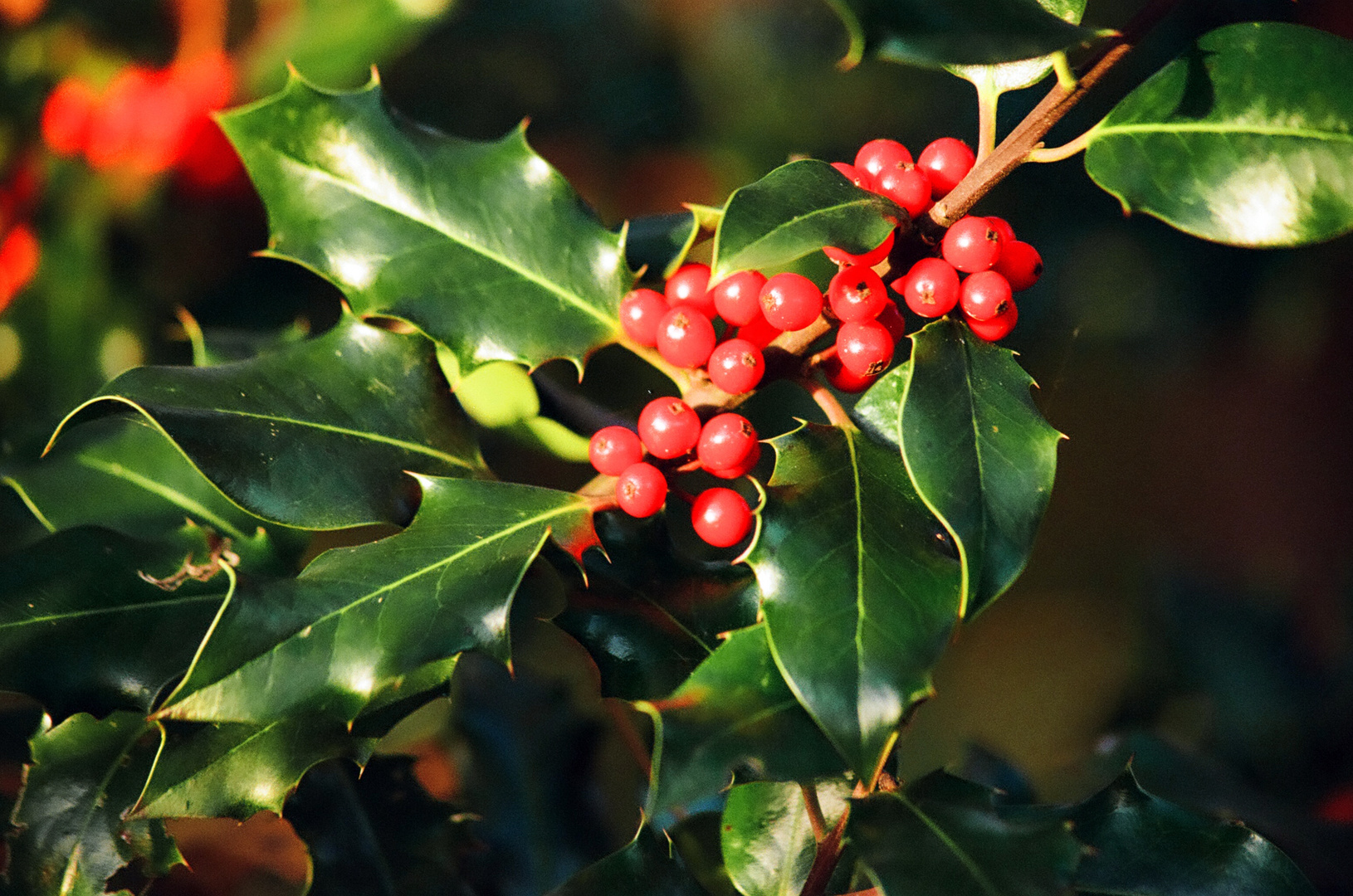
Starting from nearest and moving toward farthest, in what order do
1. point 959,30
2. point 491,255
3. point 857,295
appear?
point 959,30
point 857,295
point 491,255

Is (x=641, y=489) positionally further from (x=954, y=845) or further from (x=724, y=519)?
(x=954, y=845)

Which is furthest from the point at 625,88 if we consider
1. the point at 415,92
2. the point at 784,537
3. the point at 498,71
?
the point at 784,537

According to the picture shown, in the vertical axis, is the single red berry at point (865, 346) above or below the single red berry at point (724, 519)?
above

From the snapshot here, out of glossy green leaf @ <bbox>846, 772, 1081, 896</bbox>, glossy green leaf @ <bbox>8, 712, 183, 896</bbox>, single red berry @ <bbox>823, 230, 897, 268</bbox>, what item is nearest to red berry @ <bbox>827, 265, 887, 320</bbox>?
single red berry @ <bbox>823, 230, 897, 268</bbox>

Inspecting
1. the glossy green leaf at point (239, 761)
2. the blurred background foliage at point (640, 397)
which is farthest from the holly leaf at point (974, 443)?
the glossy green leaf at point (239, 761)

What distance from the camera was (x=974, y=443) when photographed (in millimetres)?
440

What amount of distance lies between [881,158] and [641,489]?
0.23 meters

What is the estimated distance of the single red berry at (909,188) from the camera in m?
0.49

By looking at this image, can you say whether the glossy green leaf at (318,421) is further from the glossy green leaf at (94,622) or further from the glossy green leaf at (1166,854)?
the glossy green leaf at (1166,854)

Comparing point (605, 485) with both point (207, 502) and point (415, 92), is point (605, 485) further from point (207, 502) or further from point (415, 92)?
point (415, 92)

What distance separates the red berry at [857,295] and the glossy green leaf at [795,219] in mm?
38

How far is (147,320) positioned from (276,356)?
34.0 inches

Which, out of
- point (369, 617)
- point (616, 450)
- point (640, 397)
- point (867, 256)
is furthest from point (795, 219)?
point (640, 397)

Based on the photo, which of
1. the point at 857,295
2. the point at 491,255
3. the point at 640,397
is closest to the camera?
the point at 857,295
